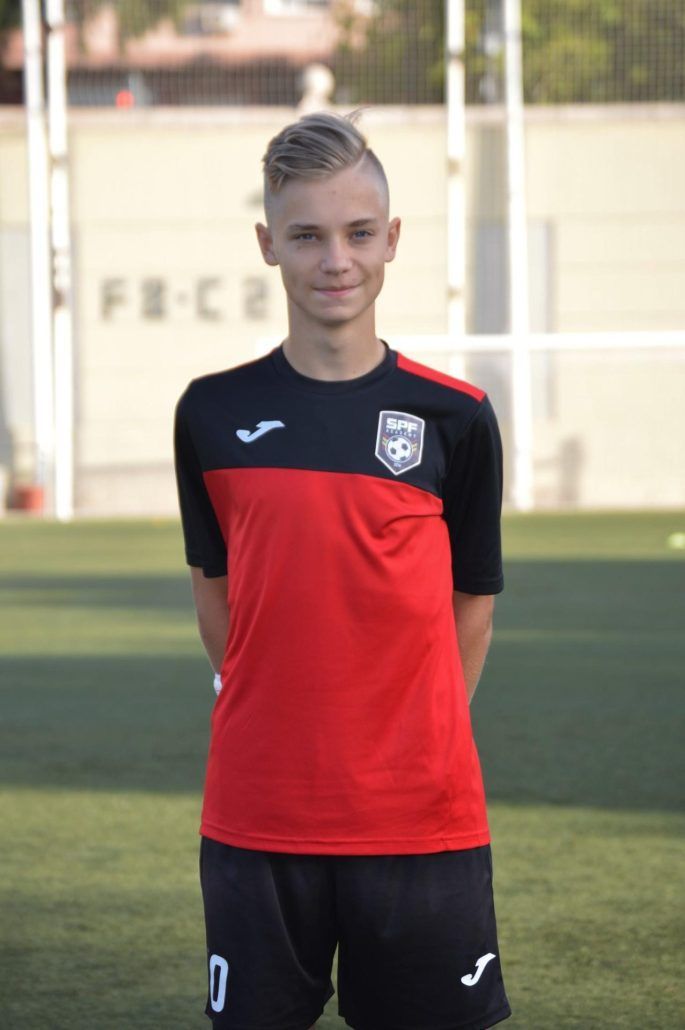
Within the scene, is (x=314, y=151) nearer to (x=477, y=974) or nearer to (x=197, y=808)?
(x=477, y=974)

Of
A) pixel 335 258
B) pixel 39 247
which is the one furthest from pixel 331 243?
pixel 39 247

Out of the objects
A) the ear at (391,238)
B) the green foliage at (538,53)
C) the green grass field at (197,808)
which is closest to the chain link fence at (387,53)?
the green foliage at (538,53)

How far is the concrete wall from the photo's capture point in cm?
2136

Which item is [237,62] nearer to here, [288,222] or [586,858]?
[586,858]

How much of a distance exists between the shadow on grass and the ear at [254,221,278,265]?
10.6 ft

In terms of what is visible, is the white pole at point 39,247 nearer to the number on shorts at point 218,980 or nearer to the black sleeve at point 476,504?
the black sleeve at point 476,504

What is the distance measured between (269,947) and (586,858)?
258cm

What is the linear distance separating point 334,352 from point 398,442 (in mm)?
137

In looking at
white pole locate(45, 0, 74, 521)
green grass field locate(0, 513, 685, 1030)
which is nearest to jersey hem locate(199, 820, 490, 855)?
green grass field locate(0, 513, 685, 1030)

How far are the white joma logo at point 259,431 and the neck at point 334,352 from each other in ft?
0.25

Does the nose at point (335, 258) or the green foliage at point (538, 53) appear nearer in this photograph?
the nose at point (335, 258)

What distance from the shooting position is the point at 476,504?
2.41m

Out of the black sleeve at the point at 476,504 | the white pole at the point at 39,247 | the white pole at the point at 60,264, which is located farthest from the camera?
the white pole at the point at 39,247

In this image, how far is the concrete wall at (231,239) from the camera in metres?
21.4
